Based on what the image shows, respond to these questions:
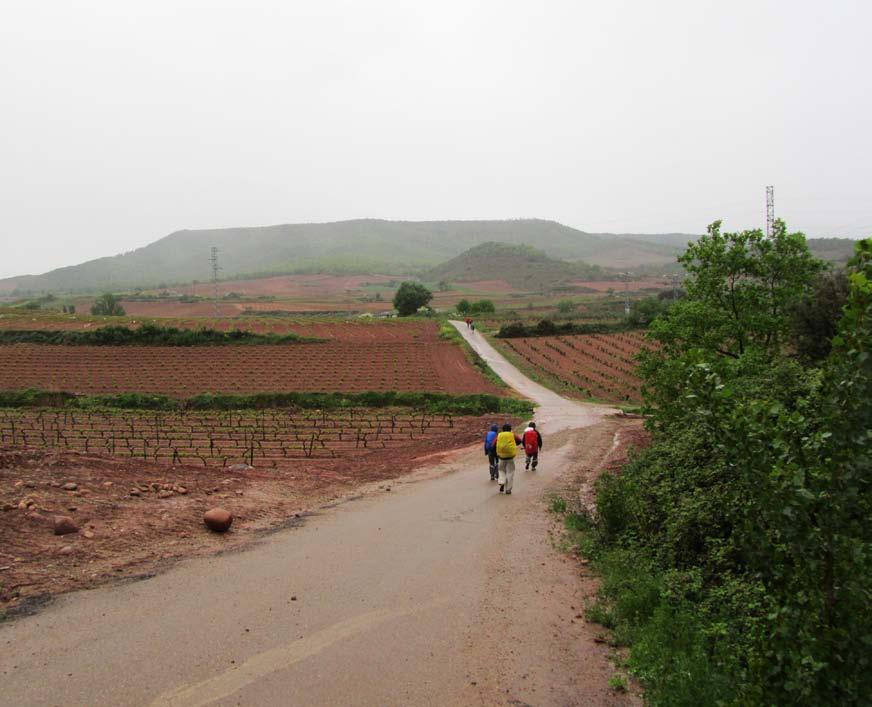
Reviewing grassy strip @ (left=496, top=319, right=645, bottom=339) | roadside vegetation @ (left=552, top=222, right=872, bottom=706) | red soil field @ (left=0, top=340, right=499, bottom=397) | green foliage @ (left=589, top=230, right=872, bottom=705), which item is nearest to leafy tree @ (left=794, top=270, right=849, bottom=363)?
roadside vegetation @ (left=552, top=222, right=872, bottom=706)

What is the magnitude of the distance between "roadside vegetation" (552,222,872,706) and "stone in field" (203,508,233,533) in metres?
5.65

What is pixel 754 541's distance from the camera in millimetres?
4773

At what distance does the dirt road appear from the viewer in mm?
6027

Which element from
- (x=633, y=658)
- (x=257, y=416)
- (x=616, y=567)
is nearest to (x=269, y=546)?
(x=616, y=567)

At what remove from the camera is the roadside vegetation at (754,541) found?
13.9 ft

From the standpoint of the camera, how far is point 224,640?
6.91 meters

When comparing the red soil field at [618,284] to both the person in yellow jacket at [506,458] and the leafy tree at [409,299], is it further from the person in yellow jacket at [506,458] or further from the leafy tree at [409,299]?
the person in yellow jacket at [506,458]

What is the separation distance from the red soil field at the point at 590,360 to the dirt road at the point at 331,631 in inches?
963

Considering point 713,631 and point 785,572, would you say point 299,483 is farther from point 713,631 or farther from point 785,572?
point 785,572

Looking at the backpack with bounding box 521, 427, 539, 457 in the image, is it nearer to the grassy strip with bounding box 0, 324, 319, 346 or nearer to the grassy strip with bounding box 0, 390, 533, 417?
the grassy strip with bounding box 0, 390, 533, 417

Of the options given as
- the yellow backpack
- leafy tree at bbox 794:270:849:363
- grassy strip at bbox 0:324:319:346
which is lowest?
the yellow backpack

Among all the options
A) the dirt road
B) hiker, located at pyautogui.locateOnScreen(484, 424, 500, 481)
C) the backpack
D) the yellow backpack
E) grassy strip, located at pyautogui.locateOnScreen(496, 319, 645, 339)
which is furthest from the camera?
grassy strip, located at pyautogui.locateOnScreen(496, 319, 645, 339)

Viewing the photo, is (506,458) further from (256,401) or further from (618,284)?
(618,284)

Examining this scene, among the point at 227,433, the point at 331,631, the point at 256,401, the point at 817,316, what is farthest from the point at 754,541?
the point at 256,401
